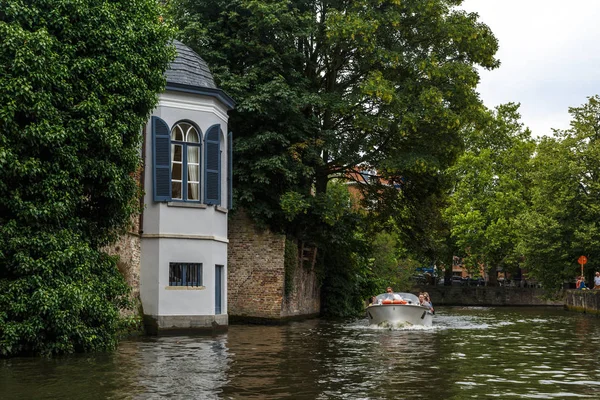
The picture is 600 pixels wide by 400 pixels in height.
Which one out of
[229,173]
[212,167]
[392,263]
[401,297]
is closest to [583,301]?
[392,263]

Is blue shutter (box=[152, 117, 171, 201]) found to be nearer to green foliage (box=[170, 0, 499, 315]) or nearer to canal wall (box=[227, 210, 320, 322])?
green foliage (box=[170, 0, 499, 315])

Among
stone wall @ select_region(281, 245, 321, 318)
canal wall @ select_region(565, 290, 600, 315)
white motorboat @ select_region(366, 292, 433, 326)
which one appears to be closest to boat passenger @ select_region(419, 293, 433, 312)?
white motorboat @ select_region(366, 292, 433, 326)

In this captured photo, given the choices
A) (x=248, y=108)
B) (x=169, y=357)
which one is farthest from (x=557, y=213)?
(x=169, y=357)

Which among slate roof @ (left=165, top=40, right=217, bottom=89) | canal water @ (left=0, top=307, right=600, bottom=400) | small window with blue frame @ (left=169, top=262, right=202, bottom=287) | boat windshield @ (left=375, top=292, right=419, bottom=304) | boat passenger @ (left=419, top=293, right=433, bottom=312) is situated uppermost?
slate roof @ (left=165, top=40, right=217, bottom=89)

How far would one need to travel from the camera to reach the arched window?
78.2 feet

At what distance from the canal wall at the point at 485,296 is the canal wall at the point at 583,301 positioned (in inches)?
493

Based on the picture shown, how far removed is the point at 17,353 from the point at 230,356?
394 cm

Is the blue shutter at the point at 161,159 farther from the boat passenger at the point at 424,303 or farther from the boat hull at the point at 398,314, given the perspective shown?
the boat passenger at the point at 424,303

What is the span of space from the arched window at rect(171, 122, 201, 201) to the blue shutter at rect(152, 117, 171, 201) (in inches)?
12.5

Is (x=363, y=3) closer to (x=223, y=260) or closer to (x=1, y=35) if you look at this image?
(x=223, y=260)

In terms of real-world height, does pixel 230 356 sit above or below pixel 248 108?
below

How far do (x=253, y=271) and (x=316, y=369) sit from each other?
50.0ft

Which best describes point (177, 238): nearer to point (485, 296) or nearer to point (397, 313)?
point (397, 313)

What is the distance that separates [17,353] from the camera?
52.9 ft
